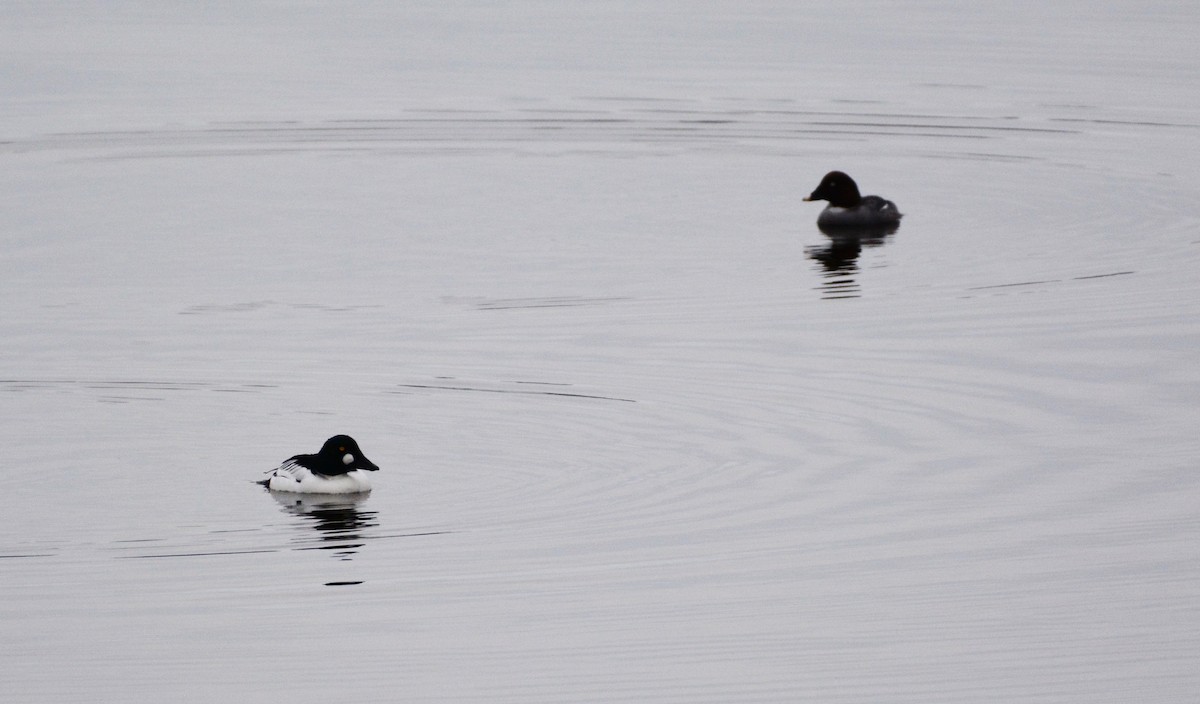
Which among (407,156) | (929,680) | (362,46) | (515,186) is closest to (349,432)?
(929,680)

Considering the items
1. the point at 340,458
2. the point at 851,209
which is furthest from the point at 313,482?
the point at 851,209

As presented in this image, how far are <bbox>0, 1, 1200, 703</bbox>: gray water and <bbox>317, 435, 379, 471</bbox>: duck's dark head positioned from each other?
9.1 inches

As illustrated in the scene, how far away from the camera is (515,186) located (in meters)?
26.9

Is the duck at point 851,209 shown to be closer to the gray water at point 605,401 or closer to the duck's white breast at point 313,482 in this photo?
the gray water at point 605,401

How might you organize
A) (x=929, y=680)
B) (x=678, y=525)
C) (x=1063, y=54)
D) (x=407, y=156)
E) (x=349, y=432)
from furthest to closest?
(x=1063, y=54), (x=407, y=156), (x=349, y=432), (x=678, y=525), (x=929, y=680)

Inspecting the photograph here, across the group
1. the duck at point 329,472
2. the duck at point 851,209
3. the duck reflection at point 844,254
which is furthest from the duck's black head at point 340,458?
the duck at point 851,209

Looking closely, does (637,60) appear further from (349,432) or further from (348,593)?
(348,593)

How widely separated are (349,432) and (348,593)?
3635 mm

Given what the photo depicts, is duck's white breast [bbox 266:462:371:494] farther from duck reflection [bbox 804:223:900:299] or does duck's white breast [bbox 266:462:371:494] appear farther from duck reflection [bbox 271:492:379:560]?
duck reflection [bbox 804:223:900:299]

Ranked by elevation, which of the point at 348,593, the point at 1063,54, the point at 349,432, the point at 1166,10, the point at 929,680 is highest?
the point at 1166,10

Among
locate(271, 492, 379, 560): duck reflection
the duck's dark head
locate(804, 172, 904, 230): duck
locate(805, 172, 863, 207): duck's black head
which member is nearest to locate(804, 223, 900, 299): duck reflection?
locate(804, 172, 904, 230): duck

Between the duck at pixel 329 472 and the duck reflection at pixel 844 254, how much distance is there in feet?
24.1

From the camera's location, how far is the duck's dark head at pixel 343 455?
1325cm

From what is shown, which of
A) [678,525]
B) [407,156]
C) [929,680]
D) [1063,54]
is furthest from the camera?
[1063,54]
